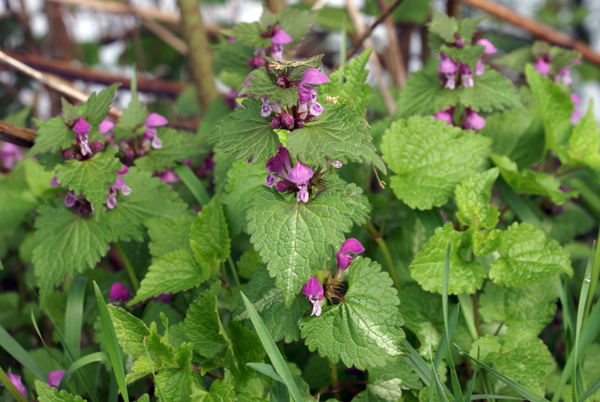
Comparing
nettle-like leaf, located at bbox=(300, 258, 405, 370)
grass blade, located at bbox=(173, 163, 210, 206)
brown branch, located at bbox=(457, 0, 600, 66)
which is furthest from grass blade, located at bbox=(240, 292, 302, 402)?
brown branch, located at bbox=(457, 0, 600, 66)

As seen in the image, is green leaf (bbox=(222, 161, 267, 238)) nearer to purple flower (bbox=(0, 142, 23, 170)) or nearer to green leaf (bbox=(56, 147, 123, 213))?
green leaf (bbox=(56, 147, 123, 213))

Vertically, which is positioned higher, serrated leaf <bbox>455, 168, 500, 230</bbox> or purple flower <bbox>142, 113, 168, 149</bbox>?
purple flower <bbox>142, 113, 168, 149</bbox>

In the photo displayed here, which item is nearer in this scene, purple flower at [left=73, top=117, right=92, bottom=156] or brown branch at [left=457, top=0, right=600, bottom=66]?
purple flower at [left=73, top=117, right=92, bottom=156]

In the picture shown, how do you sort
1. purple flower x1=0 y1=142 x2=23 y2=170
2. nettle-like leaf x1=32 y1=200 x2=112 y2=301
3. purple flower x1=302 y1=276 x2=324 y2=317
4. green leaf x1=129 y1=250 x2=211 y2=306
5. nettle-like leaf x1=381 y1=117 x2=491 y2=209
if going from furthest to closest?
purple flower x1=0 y1=142 x2=23 y2=170, nettle-like leaf x1=381 y1=117 x2=491 y2=209, nettle-like leaf x1=32 y1=200 x2=112 y2=301, green leaf x1=129 y1=250 x2=211 y2=306, purple flower x1=302 y1=276 x2=324 y2=317

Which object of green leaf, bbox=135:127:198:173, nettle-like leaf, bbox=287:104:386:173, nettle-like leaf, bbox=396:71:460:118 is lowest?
green leaf, bbox=135:127:198:173

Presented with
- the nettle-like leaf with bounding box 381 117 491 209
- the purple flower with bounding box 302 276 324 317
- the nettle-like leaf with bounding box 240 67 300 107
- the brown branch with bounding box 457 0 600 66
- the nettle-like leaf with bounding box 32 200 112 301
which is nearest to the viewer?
the nettle-like leaf with bounding box 240 67 300 107
